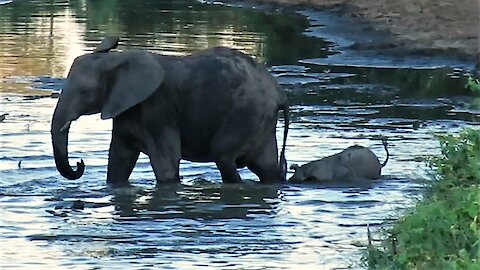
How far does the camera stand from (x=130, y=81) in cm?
1084

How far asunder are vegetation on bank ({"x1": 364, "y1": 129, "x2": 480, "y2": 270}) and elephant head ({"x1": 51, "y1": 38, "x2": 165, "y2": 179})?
3.07m

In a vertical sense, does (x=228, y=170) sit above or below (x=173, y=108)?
below

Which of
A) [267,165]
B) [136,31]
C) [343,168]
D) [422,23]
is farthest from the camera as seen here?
[136,31]

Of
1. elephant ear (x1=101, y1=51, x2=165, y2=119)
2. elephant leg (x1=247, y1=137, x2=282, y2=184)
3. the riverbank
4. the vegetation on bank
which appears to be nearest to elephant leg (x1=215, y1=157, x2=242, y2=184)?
elephant leg (x1=247, y1=137, x2=282, y2=184)

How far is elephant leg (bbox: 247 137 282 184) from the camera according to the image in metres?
11.4

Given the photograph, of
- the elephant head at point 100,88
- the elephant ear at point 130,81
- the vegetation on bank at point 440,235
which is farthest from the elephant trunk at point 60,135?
the vegetation on bank at point 440,235

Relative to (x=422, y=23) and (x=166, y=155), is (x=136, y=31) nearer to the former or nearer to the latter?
(x=422, y=23)

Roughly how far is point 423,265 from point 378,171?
15.4 feet

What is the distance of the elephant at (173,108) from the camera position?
10.8 metres

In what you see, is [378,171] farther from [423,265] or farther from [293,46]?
[293,46]

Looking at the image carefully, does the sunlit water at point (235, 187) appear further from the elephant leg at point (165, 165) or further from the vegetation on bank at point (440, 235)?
the vegetation on bank at point (440, 235)

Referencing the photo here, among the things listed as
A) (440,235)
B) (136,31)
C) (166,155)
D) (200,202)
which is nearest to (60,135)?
(166,155)

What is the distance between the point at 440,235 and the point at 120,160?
425 centimetres

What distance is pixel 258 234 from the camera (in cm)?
923
